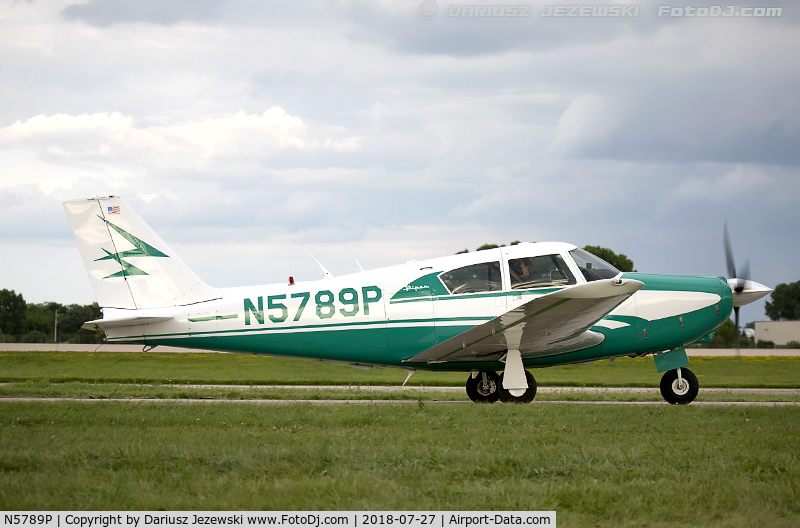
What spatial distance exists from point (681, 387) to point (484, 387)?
11.7ft

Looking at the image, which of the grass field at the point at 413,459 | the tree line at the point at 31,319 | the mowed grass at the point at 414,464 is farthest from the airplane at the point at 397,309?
the tree line at the point at 31,319

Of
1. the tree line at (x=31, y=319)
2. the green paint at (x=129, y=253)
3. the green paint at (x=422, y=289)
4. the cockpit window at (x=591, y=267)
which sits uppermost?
the tree line at (x=31, y=319)

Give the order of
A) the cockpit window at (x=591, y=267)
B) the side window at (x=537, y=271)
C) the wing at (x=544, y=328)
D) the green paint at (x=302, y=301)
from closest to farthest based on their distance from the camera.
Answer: the wing at (x=544, y=328) < the side window at (x=537, y=271) < the cockpit window at (x=591, y=267) < the green paint at (x=302, y=301)

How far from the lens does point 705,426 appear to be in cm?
866

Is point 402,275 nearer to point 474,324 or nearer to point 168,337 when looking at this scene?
point 474,324

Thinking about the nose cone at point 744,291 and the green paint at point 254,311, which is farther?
the nose cone at point 744,291

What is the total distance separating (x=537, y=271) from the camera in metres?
11.7

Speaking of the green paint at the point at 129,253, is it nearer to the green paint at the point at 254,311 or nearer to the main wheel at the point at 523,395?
the green paint at the point at 254,311

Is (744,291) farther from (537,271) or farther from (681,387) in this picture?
(537,271)

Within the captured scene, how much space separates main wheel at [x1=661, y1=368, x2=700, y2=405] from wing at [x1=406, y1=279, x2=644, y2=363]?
5.57ft

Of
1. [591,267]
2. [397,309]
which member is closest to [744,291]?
[591,267]

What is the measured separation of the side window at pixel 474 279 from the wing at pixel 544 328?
3.16 feet

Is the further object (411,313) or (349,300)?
(349,300)

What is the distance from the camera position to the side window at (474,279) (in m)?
11.8
